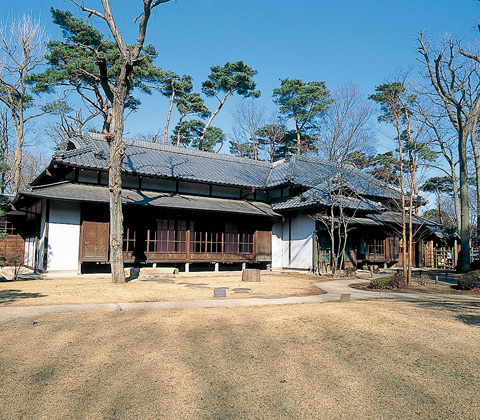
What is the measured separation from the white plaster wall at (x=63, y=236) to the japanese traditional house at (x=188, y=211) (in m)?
0.04

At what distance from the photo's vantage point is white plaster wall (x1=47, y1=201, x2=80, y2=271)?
52.9ft

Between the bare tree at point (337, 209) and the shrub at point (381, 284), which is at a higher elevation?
the bare tree at point (337, 209)

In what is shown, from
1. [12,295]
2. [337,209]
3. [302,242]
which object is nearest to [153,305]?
[12,295]

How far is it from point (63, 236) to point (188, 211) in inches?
223

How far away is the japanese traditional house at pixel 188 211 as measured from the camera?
16484 mm

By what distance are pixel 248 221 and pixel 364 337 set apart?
1524cm

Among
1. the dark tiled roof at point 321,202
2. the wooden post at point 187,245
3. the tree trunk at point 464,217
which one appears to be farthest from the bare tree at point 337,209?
the wooden post at point 187,245

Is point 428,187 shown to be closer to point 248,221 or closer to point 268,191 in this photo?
point 268,191

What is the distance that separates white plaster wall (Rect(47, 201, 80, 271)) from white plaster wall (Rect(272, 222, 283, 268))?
34.0ft

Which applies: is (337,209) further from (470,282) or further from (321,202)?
(470,282)

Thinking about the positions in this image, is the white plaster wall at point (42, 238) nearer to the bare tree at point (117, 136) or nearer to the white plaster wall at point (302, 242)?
the bare tree at point (117, 136)

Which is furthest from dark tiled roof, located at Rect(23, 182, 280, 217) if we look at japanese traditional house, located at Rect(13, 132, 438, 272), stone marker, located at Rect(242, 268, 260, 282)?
stone marker, located at Rect(242, 268, 260, 282)

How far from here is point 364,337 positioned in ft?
19.7

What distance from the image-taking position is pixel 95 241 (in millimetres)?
16594
